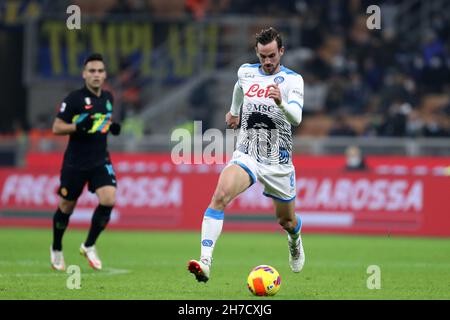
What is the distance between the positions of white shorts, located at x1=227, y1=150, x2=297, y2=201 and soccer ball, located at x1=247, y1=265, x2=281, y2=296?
104 cm

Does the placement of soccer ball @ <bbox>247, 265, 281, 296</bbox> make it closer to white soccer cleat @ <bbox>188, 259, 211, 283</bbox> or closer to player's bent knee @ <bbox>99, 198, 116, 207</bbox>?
white soccer cleat @ <bbox>188, 259, 211, 283</bbox>

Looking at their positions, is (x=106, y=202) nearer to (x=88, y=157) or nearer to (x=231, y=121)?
(x=88, y=157)

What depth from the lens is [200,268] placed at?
930cm

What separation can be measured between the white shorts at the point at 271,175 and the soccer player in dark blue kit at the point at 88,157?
8.60ft

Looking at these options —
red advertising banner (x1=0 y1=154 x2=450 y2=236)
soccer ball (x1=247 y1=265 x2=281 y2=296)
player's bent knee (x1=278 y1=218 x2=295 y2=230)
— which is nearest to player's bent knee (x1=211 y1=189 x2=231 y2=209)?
soccer ball (x1=247 y1=265 x2=281 y2=296)

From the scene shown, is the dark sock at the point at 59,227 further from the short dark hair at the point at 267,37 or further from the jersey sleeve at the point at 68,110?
the short dark hair at the point at 267,37

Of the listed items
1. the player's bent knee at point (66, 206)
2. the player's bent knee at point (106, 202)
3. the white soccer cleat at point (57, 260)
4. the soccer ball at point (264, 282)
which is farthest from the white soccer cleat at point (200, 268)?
the player's bent knee at point (66, 206)

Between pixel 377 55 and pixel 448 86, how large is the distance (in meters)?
2.16

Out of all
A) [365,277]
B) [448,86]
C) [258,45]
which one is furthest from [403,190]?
[258,45]

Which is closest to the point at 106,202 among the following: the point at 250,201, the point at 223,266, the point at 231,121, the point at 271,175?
the point at 223,266

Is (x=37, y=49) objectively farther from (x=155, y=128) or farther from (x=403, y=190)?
(x=403, y=190)

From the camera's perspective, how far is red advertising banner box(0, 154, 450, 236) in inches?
787

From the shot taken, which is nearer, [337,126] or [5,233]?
[5,233]

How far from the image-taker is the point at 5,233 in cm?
1947
